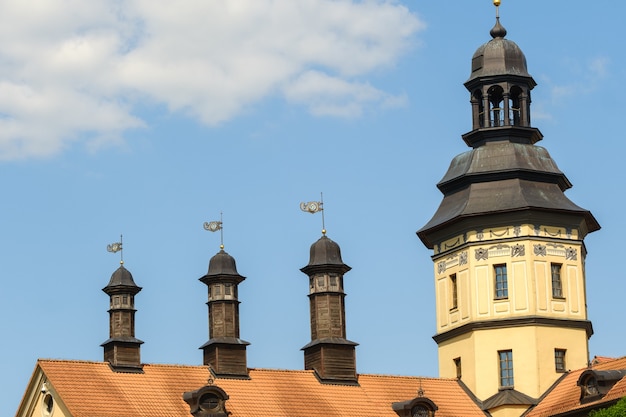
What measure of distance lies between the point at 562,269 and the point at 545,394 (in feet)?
19.4

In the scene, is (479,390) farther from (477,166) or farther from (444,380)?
(477,166)

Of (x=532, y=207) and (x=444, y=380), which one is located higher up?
(x=532, y=207)

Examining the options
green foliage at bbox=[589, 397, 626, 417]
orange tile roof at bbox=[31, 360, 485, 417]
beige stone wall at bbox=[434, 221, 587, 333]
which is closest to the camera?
green foliage at bbox=[589, 397, 626, 417]

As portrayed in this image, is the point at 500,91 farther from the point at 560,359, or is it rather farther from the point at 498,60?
the point at 560,359

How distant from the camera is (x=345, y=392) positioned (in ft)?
227

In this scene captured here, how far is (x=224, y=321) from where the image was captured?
6838 centimetres

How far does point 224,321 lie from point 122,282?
456cm

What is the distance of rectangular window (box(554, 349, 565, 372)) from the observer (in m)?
72.3

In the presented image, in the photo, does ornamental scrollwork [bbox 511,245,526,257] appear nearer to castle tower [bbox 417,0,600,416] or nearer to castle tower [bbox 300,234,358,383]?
castle tower [bbox 417,0,600,416]

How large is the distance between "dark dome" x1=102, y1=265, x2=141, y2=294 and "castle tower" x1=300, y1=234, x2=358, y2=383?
24.7 ft

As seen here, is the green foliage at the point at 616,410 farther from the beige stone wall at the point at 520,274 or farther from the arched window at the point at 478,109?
the arched window at the point at 478,109

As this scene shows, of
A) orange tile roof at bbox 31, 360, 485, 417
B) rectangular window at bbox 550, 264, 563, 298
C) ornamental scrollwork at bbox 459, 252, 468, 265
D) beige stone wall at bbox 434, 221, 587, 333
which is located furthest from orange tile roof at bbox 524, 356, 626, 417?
ornamental scrollwork at bbox 459, 252, 468, 265

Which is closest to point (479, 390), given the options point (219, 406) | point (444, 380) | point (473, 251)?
point (444, 380)

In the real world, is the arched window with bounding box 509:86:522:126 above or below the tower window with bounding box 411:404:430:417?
above
